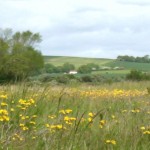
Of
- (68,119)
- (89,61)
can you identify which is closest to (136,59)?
(89,61)

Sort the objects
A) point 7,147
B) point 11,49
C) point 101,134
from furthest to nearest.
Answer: point 11,49, point 101,134, point 7,147

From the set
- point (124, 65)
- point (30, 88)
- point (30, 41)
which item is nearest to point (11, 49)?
point (30, 41)

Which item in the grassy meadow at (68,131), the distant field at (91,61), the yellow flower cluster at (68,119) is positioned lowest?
the distant field at (91,61)

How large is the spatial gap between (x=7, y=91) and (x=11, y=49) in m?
80.8

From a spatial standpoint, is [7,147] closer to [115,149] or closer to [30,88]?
[115,149]

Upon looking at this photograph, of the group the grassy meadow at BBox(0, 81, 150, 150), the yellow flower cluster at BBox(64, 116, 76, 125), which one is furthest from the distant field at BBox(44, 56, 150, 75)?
the yellow flower cluster at BBox(64, 116, 76, 125)

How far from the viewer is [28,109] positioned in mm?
6543

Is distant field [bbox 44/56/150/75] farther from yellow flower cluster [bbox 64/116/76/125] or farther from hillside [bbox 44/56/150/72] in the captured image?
yellow flower cluster [bbox 64/116/76/125]

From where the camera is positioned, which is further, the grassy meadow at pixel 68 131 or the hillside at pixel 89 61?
the hillside at pixel 89 61

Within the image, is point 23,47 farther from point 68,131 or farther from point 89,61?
point 68,131

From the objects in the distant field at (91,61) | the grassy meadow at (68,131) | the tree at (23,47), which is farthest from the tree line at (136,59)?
the grassy meadow at (68,131)

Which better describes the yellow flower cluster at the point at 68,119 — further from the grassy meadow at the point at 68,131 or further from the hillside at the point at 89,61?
the hillside at the point at 89,61

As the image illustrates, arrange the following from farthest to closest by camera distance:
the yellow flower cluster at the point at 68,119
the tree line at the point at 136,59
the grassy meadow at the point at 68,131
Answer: the tree line at the point at 136,59 → the yellow flower cluster at the point at 68,119 → the grassy meadow at the point at 68,131

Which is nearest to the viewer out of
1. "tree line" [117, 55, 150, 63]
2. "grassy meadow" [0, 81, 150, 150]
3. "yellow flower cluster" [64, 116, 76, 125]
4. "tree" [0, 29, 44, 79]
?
"grassy meadow" [0, 81, 150, 150]
